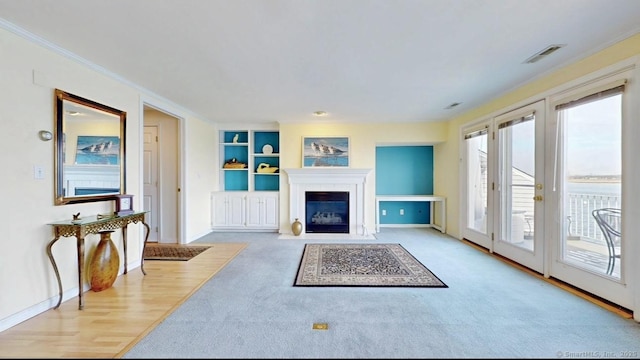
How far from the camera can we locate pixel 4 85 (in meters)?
1.89

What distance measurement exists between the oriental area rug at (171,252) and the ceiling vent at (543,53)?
4658 mm

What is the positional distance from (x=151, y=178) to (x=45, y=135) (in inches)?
96.9

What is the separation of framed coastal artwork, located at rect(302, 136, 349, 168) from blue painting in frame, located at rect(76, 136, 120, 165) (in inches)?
122

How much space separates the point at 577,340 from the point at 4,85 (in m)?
4.43

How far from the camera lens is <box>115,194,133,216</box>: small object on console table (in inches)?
109

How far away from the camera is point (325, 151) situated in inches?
209

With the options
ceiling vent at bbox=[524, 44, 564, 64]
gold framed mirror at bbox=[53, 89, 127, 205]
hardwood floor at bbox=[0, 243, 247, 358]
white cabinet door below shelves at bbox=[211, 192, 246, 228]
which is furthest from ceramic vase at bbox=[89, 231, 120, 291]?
ceiling vent at bbox=[524, 44, 564, 64]

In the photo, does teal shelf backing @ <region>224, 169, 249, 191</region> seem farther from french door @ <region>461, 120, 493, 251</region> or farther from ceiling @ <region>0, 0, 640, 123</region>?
french door @ <region>461, 120, 493, 251</region>

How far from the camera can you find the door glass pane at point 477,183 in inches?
159

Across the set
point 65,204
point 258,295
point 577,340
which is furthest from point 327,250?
point 65,204

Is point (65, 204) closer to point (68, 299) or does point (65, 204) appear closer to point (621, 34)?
point (68, 299)

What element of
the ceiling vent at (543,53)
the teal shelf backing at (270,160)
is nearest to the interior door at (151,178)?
the teal shelf backing at (270,160)

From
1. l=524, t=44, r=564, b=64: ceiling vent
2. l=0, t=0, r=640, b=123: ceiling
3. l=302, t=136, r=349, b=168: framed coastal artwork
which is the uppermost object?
l=524, t=44, r=564, b=64: ceiling vent

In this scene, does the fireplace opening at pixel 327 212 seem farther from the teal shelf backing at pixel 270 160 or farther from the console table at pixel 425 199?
the teal shelf backing at pixel 270 160
